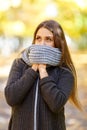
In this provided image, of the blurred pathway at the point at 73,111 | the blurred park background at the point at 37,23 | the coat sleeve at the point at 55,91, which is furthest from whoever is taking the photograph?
the blurred park background at the point at 37,23

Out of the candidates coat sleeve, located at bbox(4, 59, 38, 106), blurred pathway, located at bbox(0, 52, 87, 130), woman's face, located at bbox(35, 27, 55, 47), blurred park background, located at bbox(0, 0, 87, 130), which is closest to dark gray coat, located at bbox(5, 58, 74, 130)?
coat sleeve, located at bbox(4, 59, 38, 106)

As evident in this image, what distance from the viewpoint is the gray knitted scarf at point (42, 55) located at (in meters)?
1.56

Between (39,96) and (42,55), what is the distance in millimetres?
165

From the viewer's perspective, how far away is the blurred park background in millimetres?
3695

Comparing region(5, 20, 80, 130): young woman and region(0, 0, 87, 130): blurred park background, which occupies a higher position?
region(0, 0, 87, 130): blurred park background

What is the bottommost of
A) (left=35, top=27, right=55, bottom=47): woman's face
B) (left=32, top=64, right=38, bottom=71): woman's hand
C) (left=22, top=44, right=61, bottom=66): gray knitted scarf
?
(left=32, top=64, right=38, bottom=71): woman's hand

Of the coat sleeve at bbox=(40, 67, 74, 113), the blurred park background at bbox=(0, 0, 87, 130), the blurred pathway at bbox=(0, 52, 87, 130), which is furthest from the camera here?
the blurred park background at bbox=(0, 0, 87, 130)

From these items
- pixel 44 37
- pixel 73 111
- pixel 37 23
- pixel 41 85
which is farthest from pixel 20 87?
pixel 37 23

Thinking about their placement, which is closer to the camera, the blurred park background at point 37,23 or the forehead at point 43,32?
the forehead at point 43,32

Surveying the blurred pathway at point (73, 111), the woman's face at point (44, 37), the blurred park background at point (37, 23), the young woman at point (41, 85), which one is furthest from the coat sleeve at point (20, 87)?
the blurred park background at point (37, 23)

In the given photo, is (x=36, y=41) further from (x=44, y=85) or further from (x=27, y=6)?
(x=27, y=6)

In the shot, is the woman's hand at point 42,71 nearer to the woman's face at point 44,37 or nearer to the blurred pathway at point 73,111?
the woman's face at point 44,37

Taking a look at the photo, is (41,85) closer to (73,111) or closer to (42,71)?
(42,71)

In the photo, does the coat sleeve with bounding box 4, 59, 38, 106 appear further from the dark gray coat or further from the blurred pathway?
the blurred pathway
